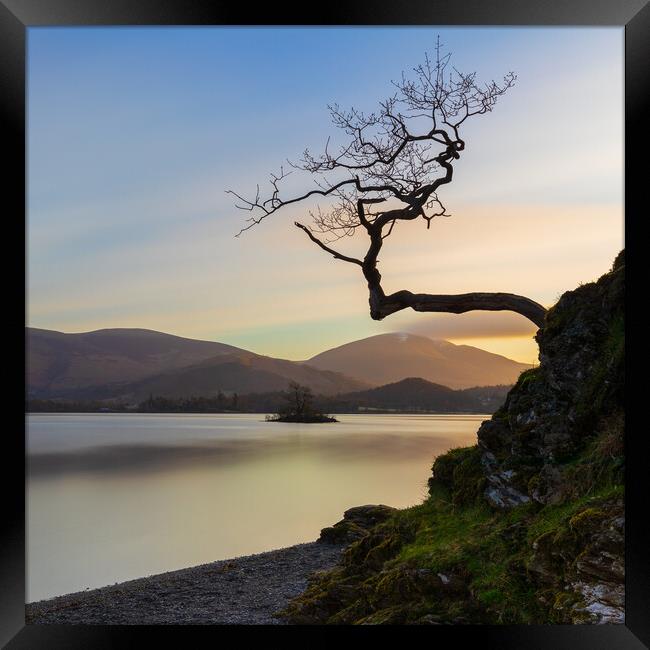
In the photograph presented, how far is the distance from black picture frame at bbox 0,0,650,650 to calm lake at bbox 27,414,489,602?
0.40 m

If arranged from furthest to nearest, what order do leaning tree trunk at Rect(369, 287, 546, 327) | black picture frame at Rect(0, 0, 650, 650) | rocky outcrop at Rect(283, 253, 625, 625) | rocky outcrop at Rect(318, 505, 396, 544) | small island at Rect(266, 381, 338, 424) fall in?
1. small island at Rect(266, 381, 338, 424)
2. rocky outcrop at Rect(318, 505, 396, 544)
3. leaning tree trunk at Rect(369, 287, 546, 327)
4. rocky outcrop at Rect(283, 253, 625, 625)
5. black picture frame at Rect(0, 0, 650, 650)

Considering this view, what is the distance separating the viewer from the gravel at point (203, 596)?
19.7 ft

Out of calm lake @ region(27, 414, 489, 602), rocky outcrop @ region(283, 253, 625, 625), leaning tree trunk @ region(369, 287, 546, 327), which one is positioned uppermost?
leaning tree trunk @ region(369, 287, 546, 327)

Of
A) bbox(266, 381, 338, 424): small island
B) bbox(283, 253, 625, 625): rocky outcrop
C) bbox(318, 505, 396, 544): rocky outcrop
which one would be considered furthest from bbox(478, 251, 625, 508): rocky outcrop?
bbox(266, 381, 338, 424): small island

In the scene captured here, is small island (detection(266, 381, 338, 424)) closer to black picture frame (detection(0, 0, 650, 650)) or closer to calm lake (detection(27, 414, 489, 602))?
calm lake (detection(27, 414, 489, 602))

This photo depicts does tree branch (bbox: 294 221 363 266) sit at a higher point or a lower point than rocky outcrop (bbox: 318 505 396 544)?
higher

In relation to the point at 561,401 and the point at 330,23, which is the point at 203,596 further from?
the point at 330,23

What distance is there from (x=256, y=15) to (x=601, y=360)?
137 inches

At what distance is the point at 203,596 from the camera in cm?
660

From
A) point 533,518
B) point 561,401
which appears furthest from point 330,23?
point 533,518

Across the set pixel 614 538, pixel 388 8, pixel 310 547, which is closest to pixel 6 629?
pixel 614 538

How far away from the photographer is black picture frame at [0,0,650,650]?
125 inches

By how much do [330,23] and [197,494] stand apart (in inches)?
566

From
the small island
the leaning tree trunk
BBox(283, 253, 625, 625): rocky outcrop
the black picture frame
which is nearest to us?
the black picture frame
